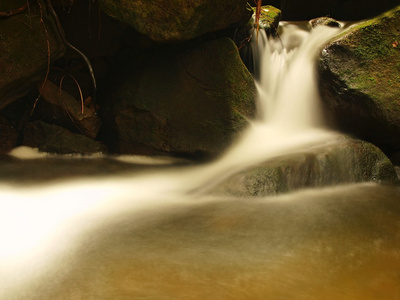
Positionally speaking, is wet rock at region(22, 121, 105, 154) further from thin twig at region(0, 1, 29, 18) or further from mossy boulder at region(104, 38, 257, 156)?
thin twig at region(0, 1, 29, 18)

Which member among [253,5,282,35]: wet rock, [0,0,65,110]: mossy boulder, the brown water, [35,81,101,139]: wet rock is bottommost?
the brown water

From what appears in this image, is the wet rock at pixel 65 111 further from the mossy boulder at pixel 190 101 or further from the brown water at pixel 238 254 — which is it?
the brown water at pixel 238 254

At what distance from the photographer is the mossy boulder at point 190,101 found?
4578 millimetres

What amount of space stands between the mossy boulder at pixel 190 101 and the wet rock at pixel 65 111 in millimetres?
430

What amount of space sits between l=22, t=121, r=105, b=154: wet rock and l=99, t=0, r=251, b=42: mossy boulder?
185 cm

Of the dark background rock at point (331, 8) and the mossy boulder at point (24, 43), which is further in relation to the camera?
→ the dark background rock at point (331, 8)

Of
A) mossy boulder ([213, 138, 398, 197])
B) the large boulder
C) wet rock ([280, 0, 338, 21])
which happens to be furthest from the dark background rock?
mossy boulder ([213, 138, 398, 197])

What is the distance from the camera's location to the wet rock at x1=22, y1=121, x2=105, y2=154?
470 cm

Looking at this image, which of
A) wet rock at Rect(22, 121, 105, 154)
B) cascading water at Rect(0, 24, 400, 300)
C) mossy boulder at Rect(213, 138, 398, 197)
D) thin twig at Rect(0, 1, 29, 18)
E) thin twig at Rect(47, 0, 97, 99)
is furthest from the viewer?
wet rock at Rect(22, 121, 105, 154)

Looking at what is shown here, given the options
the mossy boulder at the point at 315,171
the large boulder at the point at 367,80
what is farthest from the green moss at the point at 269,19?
the mossy boulder at the point at 315,171

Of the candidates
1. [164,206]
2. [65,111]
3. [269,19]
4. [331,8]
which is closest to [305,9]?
[331,8]

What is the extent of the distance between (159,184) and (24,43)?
218cm

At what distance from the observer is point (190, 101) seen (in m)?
4.62

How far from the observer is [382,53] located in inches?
169
